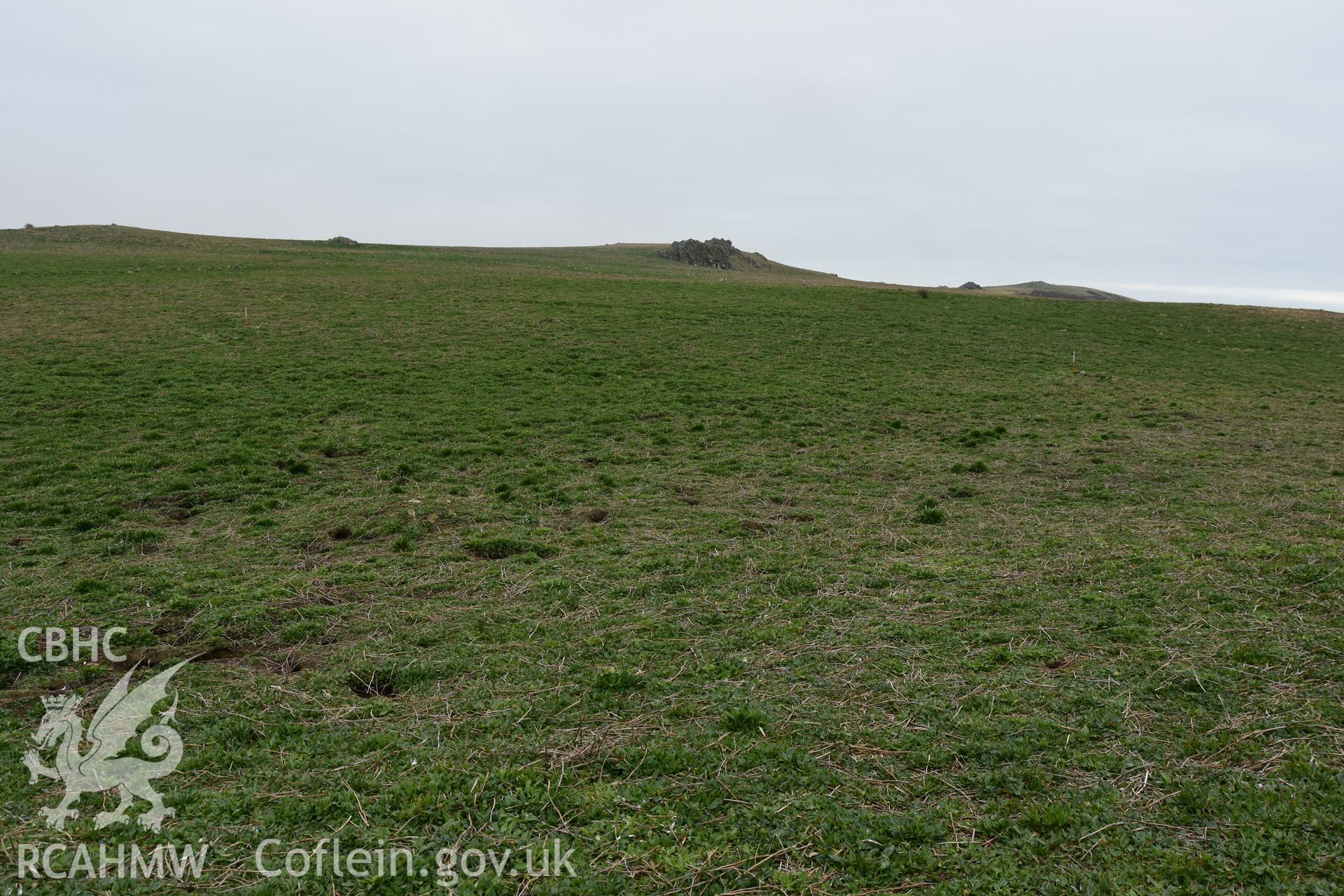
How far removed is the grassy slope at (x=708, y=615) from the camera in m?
3.35

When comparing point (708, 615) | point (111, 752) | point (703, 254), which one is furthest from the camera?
point (703, 254)

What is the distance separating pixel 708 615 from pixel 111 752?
12.8 ft

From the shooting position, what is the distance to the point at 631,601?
614 centimetres

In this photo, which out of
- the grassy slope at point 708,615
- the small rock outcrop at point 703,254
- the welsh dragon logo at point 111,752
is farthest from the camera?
the small rock outcrop at point 703,254

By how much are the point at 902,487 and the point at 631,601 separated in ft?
17.4

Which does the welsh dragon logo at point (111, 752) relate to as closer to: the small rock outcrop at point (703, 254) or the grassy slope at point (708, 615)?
the grassy slope at point (708, 615)

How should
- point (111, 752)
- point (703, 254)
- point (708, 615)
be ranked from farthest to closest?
point (703, 254) < point (708, 615) < point (111, 752)

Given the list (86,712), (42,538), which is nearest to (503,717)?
(86,712)

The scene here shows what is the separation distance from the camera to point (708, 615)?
19.1 feet

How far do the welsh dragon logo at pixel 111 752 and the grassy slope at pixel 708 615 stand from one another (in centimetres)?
13

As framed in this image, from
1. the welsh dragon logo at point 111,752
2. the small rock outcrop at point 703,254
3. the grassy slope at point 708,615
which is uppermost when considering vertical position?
the small rock outcrop at point 703,254

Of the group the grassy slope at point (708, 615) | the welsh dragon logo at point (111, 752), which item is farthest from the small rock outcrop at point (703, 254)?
the welsh dragon logo at point (111, 752)

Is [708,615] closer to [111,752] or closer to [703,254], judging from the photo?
[111,752]

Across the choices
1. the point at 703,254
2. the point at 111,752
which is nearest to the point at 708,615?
the point at 111,752
